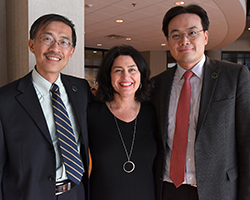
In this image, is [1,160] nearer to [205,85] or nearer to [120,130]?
[120,130]

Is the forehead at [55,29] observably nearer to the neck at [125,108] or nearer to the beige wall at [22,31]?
the beige wall at [22,31]

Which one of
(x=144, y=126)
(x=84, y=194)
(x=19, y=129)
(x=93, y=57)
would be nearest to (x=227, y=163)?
(x=144, y=126)

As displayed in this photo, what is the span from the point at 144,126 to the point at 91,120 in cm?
45

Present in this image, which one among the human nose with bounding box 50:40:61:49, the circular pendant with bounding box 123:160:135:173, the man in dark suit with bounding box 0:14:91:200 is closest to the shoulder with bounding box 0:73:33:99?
the man in dark suit with bounding box 0:14:91:200

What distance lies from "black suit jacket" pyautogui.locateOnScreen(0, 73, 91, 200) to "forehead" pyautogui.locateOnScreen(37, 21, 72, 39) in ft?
1.30

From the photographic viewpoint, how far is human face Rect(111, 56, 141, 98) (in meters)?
1.96

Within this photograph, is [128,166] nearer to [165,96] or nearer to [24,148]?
[165,96]

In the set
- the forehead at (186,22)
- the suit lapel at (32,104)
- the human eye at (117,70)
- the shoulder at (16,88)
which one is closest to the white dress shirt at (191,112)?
the forehead at (186,22)

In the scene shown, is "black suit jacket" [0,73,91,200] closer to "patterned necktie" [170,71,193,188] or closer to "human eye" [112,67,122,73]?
"human eye" [112,67,122,73]

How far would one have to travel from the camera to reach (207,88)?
1705mm

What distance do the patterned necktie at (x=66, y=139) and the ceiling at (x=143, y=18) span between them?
14.8 ft

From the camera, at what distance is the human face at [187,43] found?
1.79 meters

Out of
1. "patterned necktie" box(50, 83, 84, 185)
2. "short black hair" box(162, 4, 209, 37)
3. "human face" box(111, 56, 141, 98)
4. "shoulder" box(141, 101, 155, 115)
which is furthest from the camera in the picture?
"shoulder" box(141, 101, 155, 115)

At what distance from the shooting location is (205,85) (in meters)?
1.71
